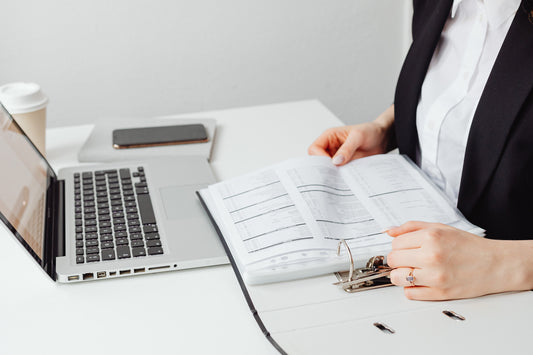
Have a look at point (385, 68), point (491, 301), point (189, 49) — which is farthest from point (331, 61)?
point (491, 301)

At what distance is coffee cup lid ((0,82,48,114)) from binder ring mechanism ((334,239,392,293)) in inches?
28.1

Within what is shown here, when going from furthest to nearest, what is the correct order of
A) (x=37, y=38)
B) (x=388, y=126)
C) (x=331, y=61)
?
(x=331, y=61), (x=37, y=38), (x=388, y=126)

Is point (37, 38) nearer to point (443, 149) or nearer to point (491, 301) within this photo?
point (443, 149)

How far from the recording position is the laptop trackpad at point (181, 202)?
97 centimetres

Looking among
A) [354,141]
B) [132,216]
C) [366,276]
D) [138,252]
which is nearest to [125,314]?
[138,252]

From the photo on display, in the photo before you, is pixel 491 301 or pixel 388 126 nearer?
pixel 491 301

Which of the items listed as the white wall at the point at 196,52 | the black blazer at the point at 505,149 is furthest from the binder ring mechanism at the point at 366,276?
the white wall at the point at 196,52

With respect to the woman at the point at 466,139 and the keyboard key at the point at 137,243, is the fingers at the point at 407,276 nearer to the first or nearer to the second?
the woman at the point at 466,139

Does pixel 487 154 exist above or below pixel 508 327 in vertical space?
above

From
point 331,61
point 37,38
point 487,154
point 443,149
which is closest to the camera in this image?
point 487,154

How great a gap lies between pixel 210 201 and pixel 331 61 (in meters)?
1.57

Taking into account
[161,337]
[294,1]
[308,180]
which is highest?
[294,1]

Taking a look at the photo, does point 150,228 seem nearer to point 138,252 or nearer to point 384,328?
point 138,252

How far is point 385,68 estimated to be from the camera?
249 centimetres
